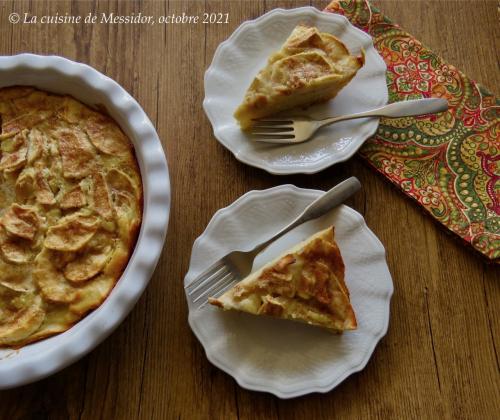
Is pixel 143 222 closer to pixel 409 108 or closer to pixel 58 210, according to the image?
pixel 58 210

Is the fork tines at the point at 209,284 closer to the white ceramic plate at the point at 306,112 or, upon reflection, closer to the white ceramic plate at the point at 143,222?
the white ceramic plate at the point at 143,222

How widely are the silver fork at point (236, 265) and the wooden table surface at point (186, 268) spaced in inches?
4.7

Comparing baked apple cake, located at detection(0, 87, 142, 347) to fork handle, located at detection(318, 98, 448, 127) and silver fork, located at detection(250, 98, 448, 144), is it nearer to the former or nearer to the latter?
silver fork, located at detection(250, 98, 448, 144)

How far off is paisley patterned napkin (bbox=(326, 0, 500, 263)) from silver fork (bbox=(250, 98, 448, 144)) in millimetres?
97

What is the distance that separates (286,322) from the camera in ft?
6.20

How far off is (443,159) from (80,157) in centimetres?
128

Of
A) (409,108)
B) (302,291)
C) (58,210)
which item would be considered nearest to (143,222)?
(58,210)

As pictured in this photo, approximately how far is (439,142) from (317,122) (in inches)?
18.3

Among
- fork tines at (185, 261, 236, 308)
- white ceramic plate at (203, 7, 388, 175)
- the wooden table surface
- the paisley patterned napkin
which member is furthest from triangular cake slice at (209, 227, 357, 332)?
the paisley patterned napkin

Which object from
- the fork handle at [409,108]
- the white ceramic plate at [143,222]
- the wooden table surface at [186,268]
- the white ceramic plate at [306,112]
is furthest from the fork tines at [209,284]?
the fork handle at [409,108]

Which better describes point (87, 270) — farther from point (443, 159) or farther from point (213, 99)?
point (443, 159)

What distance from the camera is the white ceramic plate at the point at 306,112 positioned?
2031 millimetres

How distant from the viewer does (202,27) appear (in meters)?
2.27

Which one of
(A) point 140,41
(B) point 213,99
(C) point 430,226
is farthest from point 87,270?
(C) point 430,226
